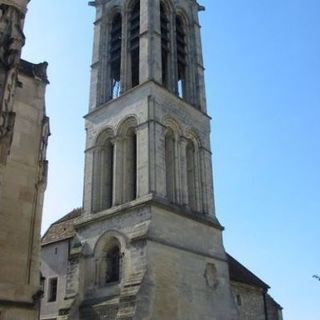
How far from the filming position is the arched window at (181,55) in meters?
24.9

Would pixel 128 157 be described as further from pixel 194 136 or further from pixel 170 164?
pixel 194 136

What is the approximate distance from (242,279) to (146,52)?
12233 mm

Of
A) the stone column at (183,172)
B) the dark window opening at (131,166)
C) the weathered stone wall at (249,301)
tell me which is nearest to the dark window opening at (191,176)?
the stone column at (183,172)

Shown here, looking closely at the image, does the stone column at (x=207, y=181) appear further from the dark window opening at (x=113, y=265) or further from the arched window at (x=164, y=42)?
the dark window opening at (x=113, y=265)

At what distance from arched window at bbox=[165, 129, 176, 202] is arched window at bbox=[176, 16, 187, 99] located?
383cm

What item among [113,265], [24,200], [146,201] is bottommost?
[24,200]

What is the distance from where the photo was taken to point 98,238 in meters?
19.2

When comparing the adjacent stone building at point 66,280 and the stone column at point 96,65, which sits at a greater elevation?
the stone column at point 96,65

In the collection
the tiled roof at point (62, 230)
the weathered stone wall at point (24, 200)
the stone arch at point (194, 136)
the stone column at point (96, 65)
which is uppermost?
the stone column at point (96, 65)

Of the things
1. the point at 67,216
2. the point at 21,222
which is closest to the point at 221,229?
the point at 67,216

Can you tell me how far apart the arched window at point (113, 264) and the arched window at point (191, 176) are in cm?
399

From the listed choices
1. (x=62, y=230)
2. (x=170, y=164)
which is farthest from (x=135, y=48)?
(x=62, y=230)

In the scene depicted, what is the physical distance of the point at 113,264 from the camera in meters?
18.7

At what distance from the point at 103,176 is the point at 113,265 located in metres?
4.45
